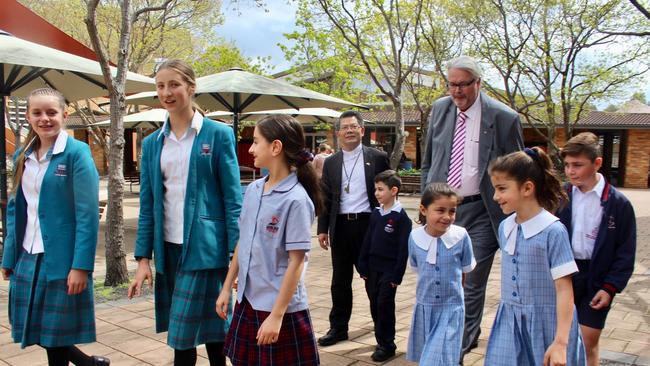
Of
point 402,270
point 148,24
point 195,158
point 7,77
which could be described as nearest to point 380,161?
point 402,270

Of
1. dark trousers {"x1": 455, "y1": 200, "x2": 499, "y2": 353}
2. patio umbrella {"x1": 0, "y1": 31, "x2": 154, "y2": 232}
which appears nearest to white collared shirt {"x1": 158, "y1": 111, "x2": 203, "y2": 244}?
dark trousers {"x1": 455, "y1": 200, "x2": 499, "y2": 353}

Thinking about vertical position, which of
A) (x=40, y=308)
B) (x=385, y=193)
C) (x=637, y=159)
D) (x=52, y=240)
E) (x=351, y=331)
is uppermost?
(x=637, y=159)

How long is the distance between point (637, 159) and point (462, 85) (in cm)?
2375

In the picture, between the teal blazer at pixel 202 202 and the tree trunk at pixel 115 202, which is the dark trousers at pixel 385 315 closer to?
the teal blazer at pixel 202 202

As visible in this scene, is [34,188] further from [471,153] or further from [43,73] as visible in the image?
[43,73]

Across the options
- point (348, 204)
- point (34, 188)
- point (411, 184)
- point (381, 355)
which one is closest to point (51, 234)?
point (34, 188)

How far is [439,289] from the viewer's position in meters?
3.13

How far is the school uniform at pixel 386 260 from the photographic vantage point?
368 cm

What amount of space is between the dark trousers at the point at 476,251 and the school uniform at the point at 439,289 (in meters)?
0.31

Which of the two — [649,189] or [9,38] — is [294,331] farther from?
[649,189]

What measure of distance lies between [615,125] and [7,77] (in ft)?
72.7

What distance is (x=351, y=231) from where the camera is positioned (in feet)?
13.4

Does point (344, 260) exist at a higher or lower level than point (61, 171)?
lower

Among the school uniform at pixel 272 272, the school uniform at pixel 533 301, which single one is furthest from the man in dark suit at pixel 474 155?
the school uniform at pixel 272 272
